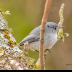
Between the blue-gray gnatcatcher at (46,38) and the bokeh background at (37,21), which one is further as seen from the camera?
the bokeh background at (37,21)

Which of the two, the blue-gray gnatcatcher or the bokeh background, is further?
the bokeh background

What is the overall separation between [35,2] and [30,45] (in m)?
2.32

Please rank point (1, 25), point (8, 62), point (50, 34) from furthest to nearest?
point (50, 34) < point (1, 25) < point (8, 62)

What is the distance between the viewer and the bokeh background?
362 cm

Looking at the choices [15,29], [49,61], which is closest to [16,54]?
[15,29]

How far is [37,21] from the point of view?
414 centimetres

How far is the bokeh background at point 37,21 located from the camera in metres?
3.62

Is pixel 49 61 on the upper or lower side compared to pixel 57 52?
lower

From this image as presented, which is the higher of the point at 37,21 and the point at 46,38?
the point at 37,21

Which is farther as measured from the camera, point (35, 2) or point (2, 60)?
point (35, 2)

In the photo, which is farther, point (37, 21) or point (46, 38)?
point (37, 21)

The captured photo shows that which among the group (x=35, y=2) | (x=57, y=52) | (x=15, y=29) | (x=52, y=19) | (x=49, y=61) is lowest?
(x=49, y=61)

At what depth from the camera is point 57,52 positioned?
3799mm

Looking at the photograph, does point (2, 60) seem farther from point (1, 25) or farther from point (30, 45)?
point (30, 45)
